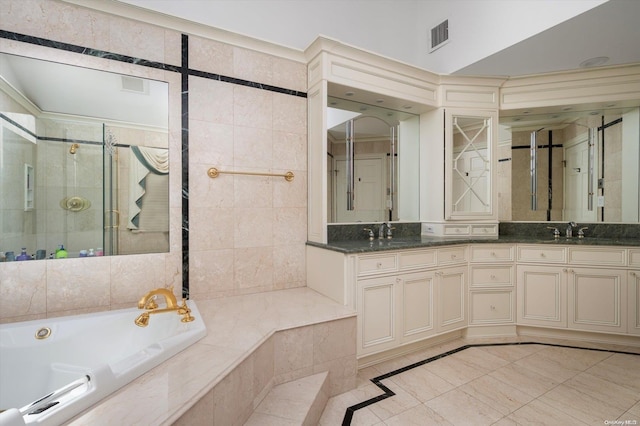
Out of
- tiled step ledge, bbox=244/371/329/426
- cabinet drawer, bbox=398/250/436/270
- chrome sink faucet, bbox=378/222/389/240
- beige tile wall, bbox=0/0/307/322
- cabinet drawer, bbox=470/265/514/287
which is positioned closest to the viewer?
tiled step ledge, bbox=244/371/329/426

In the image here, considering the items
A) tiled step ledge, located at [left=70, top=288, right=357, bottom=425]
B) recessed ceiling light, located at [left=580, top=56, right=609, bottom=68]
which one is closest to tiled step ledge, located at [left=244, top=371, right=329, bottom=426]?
tiled step ledge, located at [left=70, top=288, right=357, bottom=425]

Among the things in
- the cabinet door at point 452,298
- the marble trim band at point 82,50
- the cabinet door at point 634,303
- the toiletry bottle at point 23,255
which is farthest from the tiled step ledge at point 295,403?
the cabinet door at point 634,303

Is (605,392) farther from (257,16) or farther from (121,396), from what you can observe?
(257,16)

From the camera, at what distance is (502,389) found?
6.31 feet

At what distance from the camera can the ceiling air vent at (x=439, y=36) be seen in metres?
3.02

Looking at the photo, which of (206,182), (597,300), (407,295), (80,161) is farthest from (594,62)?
(80,161)

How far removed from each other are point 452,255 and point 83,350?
263 cm

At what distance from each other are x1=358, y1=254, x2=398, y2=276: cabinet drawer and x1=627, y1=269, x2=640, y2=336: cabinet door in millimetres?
2010

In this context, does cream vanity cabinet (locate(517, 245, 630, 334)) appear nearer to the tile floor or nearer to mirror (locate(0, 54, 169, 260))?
the tile floor

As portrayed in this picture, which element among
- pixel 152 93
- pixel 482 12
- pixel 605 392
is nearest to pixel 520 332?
pixel 605 392

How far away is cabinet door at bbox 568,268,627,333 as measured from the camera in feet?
8.25

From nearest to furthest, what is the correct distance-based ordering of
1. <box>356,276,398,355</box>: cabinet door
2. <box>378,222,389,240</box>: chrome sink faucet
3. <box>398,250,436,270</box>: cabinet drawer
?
<box>356,276,398,355</box>: cabinet door < <box>398,250,436,270</box>: cabinet drawer < <box>378,222,389,240</box>: chrome sink faucet

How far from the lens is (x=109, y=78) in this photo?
6.42 feet

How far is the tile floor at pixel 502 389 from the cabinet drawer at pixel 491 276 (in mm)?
534
